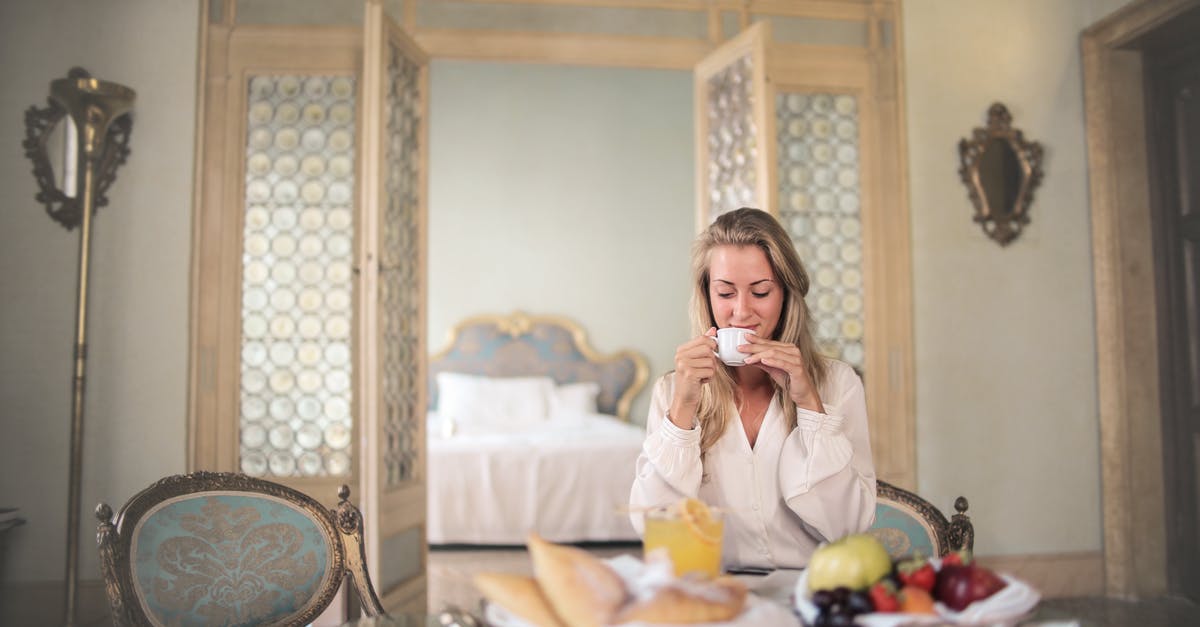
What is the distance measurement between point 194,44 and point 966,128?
3436 millimetres

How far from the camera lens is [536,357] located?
6.46 meters

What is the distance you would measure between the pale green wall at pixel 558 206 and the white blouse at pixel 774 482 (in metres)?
4.92

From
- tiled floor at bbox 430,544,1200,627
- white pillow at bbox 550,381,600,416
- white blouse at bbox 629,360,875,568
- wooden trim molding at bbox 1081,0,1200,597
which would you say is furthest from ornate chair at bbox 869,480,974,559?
white pillow at bbox 550,381,600,416

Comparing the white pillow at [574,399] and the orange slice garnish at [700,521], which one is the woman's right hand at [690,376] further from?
the white pillow at [574,399]

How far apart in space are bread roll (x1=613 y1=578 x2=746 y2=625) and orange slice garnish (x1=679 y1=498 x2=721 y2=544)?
12cm

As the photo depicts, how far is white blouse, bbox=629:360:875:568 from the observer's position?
154 centimetres

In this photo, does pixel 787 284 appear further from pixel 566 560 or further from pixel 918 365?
pixel 918 365

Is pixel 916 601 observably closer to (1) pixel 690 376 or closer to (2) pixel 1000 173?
(1) pixel 690 376

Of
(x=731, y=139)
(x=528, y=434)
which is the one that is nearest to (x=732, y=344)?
(x=731, y=139)

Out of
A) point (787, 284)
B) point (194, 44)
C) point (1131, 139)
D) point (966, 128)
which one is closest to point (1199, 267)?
point (1131, 139)

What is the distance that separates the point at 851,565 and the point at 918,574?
0.25 ft

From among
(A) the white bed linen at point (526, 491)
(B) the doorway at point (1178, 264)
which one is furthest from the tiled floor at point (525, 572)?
(B) the doorway at point (1178, 264)

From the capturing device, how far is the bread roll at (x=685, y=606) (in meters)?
0.90

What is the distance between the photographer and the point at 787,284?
1.73 metres
